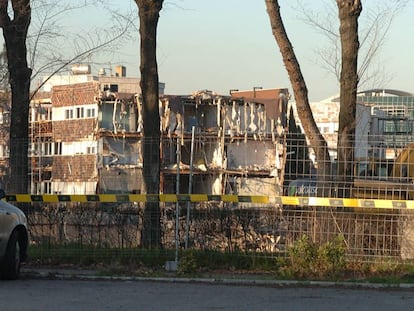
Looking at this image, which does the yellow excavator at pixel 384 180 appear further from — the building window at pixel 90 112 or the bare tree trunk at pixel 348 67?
the building window at pixel 90 112

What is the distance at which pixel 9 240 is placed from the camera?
37.1 feet

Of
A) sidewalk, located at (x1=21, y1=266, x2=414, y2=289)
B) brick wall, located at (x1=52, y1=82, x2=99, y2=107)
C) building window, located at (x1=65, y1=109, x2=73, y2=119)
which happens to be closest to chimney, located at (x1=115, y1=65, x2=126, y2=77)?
brick wall, located at (x1=52, y1=82, x2=99, y2=107)

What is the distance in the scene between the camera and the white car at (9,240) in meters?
11.1

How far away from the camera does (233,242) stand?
13.7 meters

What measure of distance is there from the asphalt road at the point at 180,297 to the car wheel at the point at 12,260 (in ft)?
0.48

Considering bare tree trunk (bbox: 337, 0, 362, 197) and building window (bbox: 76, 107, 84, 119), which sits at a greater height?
building window (bbox: 76, 107, 84, 119)

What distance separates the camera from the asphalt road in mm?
9094

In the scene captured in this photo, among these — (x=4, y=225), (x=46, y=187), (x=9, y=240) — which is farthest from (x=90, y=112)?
(x=4, y=225)

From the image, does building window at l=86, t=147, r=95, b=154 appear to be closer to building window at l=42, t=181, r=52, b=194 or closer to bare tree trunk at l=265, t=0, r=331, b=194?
building window at l=42, t=181, r=52, b=194

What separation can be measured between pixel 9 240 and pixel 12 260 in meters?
0.30

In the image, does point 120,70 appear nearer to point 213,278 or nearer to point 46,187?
point 46,187

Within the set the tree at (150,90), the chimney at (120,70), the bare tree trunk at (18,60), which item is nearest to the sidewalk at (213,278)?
the tree at (150,90)

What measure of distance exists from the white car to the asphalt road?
0.18 meters

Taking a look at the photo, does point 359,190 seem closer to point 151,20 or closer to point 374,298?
point 374,298
